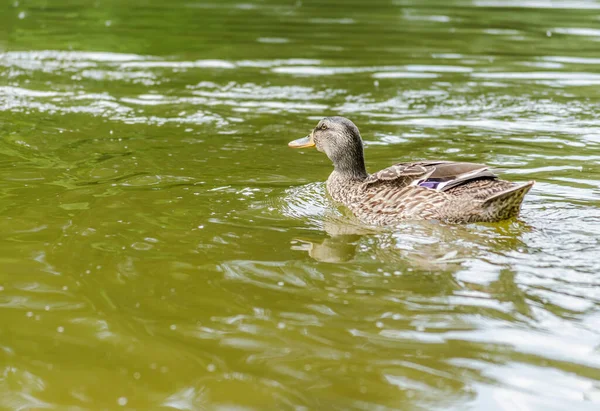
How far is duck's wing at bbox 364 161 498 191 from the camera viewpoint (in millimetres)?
7473

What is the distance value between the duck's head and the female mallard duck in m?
0.01

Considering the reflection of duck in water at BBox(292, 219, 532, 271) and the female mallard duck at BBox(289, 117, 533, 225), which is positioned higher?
the female mallard duck at BBox(289, 117, 533, 225)

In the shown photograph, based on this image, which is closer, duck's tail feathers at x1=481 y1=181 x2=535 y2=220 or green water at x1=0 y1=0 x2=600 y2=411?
green water at x1=0 y1=0 x2=600 y2=411

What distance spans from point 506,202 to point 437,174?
0.67 metres

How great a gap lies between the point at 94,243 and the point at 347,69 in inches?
355

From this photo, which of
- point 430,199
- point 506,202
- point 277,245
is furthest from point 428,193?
point 277,245

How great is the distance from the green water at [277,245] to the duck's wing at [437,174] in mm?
411

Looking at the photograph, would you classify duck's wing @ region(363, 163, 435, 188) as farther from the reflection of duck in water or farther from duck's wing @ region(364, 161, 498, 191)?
the reflection of duck in water

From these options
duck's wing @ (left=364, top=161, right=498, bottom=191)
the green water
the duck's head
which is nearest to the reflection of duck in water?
the green water

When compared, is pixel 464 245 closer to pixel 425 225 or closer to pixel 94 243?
pixel 425 225

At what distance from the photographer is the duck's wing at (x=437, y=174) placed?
7473 millimetres

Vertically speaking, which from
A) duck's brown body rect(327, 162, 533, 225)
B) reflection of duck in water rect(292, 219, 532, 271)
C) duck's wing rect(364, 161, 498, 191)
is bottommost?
reflection of duck in water rect(292, 219, 532, 271)

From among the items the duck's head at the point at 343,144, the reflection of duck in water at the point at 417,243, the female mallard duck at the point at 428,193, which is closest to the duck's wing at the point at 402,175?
the female mallard duck at the point at 428,193

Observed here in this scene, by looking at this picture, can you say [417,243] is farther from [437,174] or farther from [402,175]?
[402,175]
